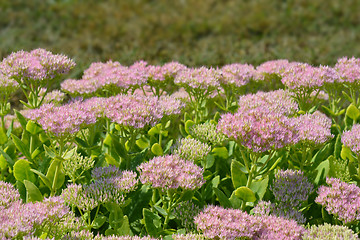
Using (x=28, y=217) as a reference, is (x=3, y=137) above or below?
below

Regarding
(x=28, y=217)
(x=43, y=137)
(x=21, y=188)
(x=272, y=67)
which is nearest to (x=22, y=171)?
(x=21, y=188)

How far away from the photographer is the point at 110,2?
15.0 metres

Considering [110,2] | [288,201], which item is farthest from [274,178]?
[110,2]

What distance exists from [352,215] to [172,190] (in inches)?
40.7

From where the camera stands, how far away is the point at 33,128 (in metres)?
3.44

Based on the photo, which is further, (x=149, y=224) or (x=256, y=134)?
(x=149, y=224)

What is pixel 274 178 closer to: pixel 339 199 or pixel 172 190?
pixel 339 199

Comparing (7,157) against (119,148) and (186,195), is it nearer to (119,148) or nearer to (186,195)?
(119,148)

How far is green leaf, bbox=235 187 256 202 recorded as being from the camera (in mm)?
2812

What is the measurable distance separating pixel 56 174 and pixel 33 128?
0.61 m

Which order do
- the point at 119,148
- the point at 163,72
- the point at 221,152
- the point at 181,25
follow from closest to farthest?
the point at 119,148 → the point at 221,152 → the point at 163,72 → the point at 181,25

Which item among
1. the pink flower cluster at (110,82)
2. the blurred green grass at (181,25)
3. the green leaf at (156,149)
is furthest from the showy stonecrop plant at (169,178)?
the blurred green grass at (181,25)

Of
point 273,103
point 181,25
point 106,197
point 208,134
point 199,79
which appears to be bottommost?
point 181,25

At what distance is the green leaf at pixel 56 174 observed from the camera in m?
2.99
